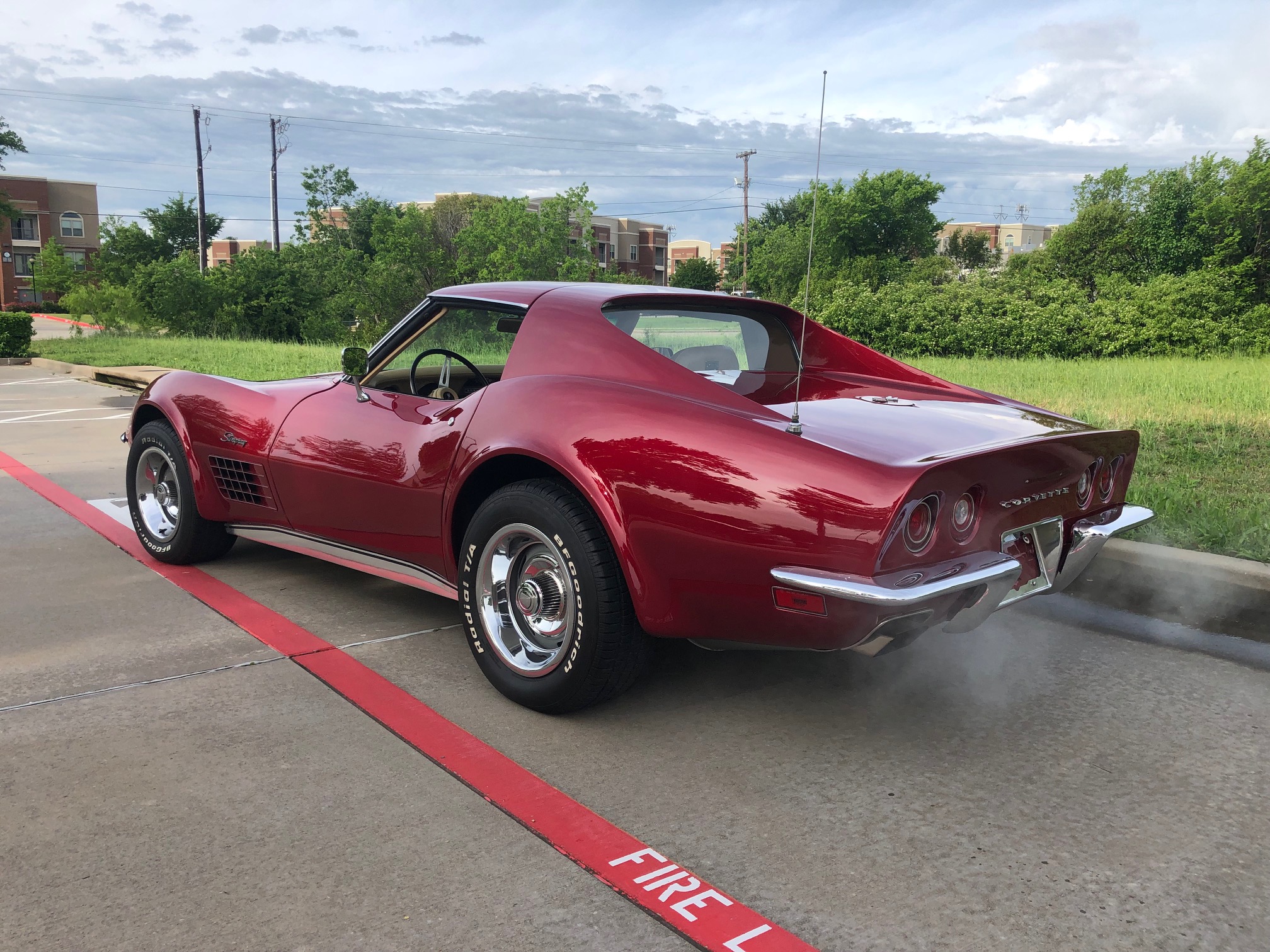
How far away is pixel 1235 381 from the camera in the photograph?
11.4 metres

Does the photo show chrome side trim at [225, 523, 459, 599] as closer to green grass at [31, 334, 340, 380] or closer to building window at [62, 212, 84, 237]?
green grass at [31, 334, 340, 380]

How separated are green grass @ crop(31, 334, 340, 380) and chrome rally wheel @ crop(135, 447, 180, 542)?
856 cm

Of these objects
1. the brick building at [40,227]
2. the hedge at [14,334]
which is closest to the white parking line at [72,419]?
the hedge at [14,334]

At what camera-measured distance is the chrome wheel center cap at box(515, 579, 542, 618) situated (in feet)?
10.4

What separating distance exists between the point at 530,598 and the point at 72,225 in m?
101

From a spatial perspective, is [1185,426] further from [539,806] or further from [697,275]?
[697,275]

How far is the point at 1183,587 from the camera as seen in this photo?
4.38m

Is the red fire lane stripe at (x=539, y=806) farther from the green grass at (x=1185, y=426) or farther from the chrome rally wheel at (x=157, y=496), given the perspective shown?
the green grass at (x=1185, y=426)

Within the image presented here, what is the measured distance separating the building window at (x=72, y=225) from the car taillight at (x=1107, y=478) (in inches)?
3998

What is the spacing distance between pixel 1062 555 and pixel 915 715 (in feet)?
2.30

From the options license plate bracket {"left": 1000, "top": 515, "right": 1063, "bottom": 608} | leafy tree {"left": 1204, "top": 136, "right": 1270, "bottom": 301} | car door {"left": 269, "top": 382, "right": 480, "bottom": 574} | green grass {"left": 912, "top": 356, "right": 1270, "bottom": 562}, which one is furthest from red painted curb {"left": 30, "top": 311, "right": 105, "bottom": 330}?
leafy tree {"left": 1204, "top": 136, "right": 1270, "bottom": 301}

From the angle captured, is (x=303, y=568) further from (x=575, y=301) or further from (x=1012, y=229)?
(x=1012, y=229)

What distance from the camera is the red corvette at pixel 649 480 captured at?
2.58 metres

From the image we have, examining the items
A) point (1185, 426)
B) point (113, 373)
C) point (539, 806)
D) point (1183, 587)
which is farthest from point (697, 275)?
point (539, 806)
